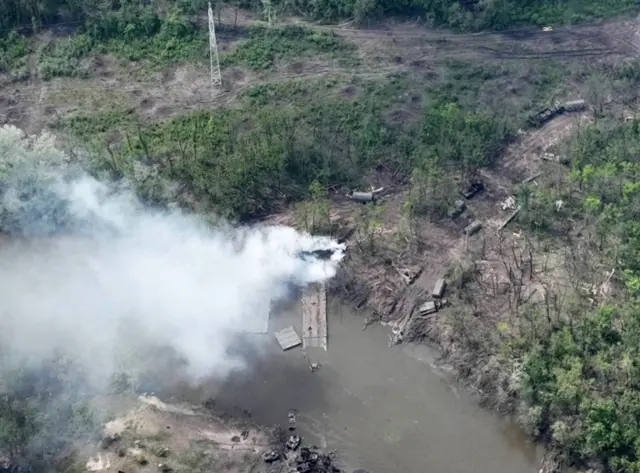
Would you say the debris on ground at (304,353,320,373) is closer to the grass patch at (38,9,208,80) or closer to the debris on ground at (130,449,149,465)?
the debris on ground at (130,449,149,465)

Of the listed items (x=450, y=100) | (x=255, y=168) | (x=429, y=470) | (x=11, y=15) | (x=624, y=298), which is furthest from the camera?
(x=11, y=15)

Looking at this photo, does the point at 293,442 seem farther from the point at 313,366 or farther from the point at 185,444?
the point at 185,444

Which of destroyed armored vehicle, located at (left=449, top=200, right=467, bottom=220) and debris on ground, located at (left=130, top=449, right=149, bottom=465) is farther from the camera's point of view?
destroyed armored vehicle, located at (left=449, top=200, right=467, bottom=220)

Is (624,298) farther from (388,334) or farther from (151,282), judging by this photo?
(151,282)

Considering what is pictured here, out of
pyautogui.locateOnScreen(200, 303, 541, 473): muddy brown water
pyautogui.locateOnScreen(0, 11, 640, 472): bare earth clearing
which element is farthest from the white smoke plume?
pyautogui.locateOnScreen(0, 11, 640, 472): bare earth clearing

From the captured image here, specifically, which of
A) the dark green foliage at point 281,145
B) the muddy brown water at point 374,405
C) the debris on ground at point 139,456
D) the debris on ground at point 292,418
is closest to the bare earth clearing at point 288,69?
the dark green foliage at point 281,145

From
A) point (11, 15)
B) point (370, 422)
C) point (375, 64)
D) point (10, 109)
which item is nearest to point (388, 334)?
point (370, 422)
